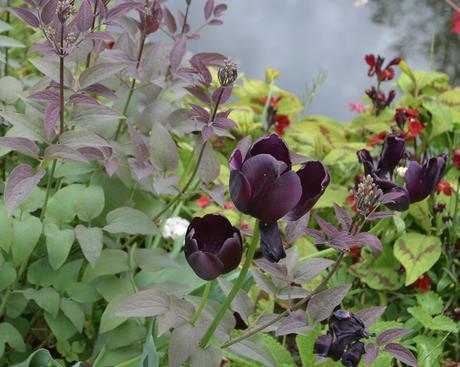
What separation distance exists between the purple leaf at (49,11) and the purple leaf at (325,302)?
1.79ft

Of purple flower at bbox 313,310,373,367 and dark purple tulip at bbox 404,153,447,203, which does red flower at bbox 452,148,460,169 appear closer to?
dark purple tulip at bbox 404,153,447,203

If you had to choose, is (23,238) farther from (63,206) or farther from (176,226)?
(176,226)

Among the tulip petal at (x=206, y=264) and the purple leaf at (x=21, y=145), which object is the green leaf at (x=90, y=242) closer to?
the purple leaf at (x=21, y=145)

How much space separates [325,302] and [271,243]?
0.20 metres

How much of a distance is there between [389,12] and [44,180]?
17.7 ft

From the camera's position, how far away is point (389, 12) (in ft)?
21.0

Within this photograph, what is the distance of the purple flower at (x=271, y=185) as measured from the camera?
82 centimetres

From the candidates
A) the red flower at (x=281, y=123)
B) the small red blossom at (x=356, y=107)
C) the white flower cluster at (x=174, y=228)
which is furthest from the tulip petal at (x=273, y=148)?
the small red blossom at (x=356, y=107)

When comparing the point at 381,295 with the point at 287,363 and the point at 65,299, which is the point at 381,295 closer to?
the point at 287,363

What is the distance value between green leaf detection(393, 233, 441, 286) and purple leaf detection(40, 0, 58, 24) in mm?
1017

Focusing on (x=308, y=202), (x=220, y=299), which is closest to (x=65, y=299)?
(x=220, y=299)

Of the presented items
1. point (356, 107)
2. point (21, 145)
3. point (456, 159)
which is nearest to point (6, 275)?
point (21, 145)

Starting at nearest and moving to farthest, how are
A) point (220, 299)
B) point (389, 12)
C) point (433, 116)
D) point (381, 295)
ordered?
point (220, 299), point (381, 295), point (433, 116), point (389, 12)

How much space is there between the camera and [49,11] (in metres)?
1.05
